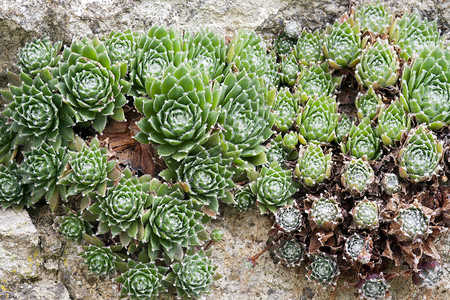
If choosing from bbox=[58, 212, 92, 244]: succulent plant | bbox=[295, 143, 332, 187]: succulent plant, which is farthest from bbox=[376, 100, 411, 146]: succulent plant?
bbox=[58, 212, 92, 244]: succulent plant

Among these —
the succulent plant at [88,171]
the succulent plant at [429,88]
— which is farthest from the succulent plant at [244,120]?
the succulent plant at [429,88]

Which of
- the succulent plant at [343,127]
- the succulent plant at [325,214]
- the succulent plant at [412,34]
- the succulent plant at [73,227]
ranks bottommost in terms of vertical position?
the succulent plant at [73,227]

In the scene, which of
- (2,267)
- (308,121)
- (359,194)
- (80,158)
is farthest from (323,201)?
(2,267)

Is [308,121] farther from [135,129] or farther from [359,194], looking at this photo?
[135,129]

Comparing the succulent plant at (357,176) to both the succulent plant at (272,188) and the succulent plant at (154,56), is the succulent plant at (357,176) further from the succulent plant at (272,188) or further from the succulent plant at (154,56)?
the succulent plant at (154,56)

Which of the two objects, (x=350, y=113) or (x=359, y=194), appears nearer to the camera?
(x=359, y=194)

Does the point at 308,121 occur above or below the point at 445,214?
above

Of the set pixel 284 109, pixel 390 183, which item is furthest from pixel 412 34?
pixel 390 183
